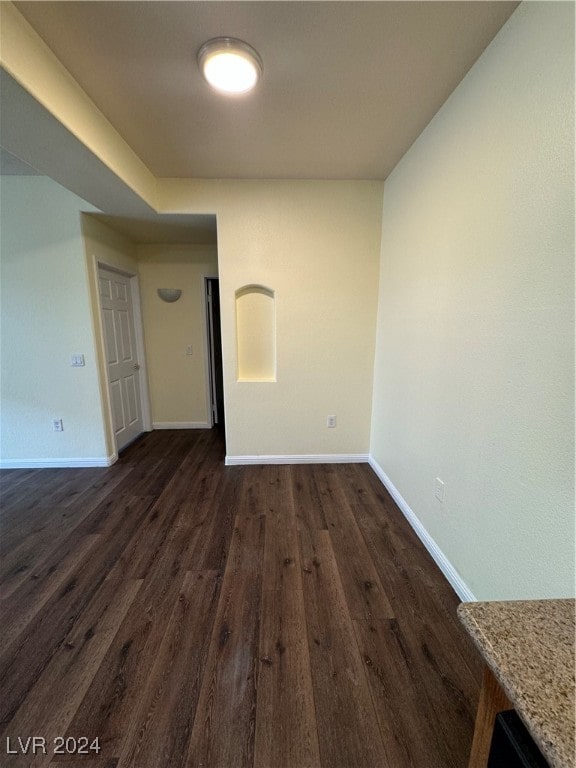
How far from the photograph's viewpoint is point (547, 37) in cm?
106

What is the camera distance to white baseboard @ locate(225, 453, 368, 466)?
3074 millimetres

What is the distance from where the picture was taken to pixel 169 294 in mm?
3775

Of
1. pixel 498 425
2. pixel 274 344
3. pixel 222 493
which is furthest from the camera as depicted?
pixel 274 344

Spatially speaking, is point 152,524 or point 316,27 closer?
point 316,27

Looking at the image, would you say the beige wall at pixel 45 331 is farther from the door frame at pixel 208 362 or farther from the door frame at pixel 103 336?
the door frame at pixel 208 362

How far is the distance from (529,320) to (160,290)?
149 inches

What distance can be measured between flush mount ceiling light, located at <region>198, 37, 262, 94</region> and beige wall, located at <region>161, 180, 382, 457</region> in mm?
1137

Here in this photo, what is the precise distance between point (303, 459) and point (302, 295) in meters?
1.65

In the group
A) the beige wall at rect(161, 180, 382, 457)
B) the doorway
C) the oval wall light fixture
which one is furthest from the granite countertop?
the oval wall light fixture

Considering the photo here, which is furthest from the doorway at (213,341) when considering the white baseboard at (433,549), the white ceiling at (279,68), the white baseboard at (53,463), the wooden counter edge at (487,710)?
the wooden counter edge at (487,710)

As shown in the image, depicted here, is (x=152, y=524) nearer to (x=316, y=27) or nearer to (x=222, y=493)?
(x=222, y=493)

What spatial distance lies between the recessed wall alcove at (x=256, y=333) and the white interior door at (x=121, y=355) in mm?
1458

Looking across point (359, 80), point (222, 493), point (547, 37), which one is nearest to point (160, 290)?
point (222, 493)

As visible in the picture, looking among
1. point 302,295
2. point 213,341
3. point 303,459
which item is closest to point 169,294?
point 213,341
